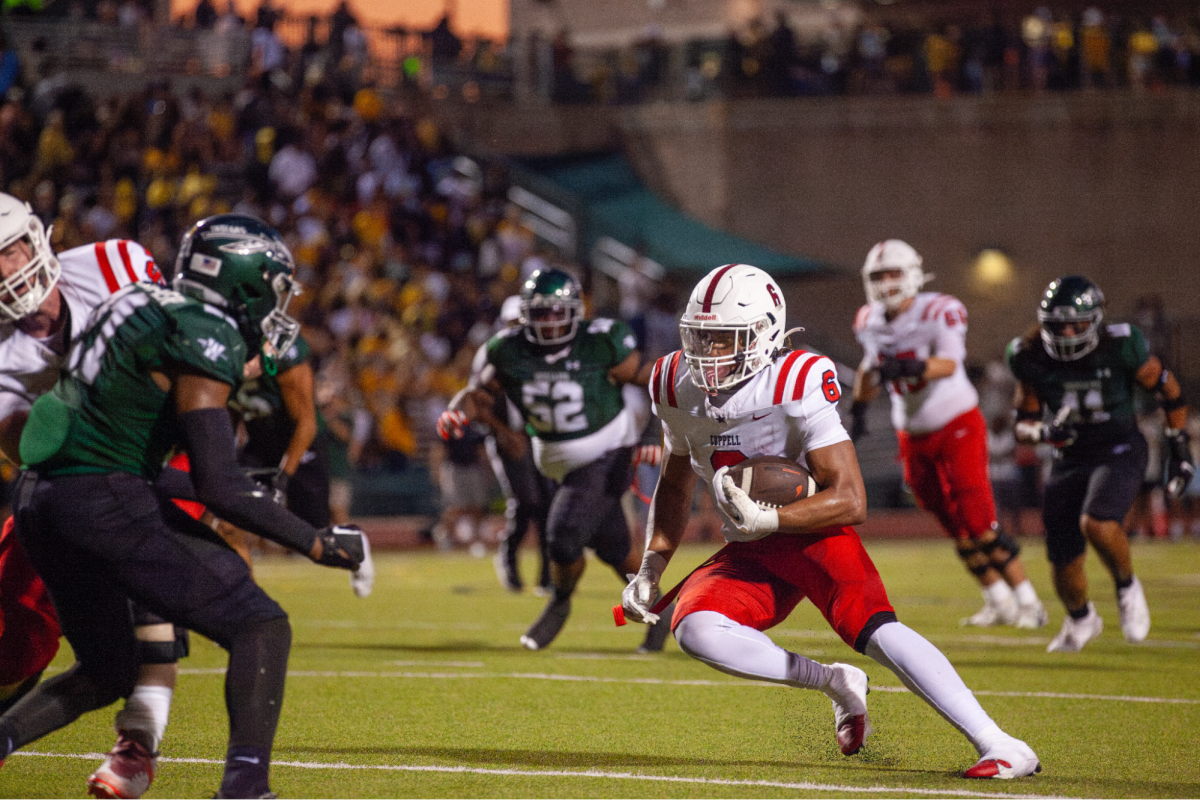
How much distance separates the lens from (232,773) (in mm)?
3859

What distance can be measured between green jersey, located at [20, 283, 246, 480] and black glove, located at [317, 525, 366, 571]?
481 mm

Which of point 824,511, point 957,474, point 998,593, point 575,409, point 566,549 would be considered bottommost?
point 998,593

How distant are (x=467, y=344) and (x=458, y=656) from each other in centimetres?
923

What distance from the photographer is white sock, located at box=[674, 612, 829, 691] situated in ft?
14.8

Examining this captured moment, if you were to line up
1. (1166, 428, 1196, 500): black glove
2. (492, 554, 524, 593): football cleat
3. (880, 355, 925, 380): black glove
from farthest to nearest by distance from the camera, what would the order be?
(492, 554, 524, 593): football cleat → (880, 355, 925, 380): black glove → (1166, 428, 1196, 500): black glove

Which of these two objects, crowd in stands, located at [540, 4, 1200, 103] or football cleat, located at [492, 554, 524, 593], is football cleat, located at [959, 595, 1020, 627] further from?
crowd in stands, located at [540, 4, 1200, 103]

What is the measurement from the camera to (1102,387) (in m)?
7.70

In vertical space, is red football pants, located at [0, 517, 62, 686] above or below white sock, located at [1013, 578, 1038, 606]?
above

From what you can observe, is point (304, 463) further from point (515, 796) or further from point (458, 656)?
point (515, 796)

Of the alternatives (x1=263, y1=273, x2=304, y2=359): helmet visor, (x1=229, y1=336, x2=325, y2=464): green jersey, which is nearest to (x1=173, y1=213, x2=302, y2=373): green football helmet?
(x1=263, y1=273, x2=304, y2=359): helmet visor

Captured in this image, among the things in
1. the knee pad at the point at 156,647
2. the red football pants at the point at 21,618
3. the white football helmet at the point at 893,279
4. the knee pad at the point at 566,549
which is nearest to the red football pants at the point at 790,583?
the knee pad at the point at 156,647

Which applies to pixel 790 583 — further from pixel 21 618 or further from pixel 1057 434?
pixel 1057 434

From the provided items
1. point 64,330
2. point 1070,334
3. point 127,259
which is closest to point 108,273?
point 127,259

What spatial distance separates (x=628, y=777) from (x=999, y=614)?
15.5 feet
